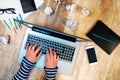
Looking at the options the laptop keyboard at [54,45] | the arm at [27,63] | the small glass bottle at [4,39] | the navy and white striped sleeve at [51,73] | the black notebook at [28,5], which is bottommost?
the navy and white striped sleeve at [51,73]

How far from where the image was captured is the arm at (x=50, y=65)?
1.68m

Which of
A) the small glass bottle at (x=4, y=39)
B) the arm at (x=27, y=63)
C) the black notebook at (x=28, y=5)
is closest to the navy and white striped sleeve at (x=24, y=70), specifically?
the arm at (x=27, y=63)

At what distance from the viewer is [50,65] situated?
1.70 m

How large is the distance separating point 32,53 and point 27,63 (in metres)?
0.05

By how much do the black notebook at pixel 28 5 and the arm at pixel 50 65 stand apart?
0.22 metres

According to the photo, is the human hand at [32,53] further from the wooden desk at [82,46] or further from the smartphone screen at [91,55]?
the smartphone screen at [91,55]

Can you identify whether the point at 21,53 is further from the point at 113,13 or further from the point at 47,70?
the point at 113,13

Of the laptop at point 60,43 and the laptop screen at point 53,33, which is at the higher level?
the laptop screen at point 53,33

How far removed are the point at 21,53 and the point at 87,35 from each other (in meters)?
0.33

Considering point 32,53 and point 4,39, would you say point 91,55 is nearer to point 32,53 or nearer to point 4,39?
point 32,53

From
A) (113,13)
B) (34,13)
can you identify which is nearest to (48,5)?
(34,13)

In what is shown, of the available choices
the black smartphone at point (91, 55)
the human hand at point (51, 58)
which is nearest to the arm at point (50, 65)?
the human hand at point (51, 58)

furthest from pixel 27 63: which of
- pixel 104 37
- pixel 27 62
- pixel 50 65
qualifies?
pixel 104 37

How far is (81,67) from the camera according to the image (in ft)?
5.53
